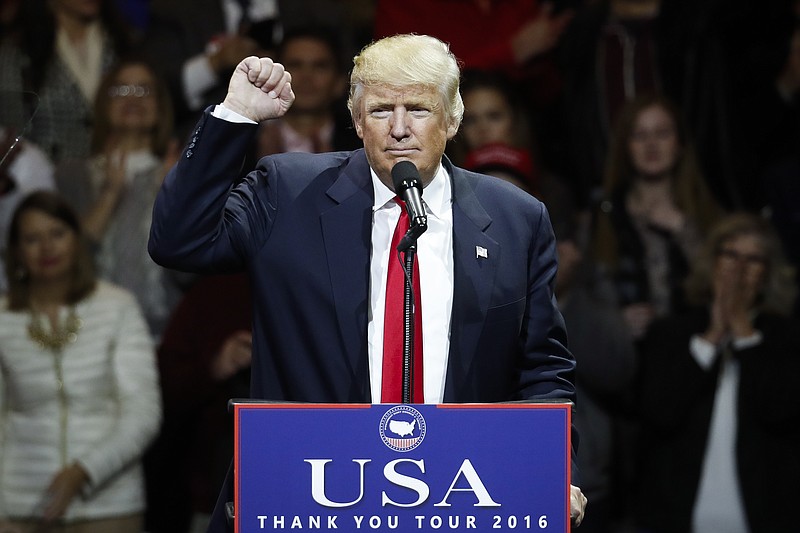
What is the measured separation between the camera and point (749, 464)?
4.70m

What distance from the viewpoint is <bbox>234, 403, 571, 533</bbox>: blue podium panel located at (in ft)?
7.53

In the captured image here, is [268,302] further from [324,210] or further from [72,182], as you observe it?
[72,182]

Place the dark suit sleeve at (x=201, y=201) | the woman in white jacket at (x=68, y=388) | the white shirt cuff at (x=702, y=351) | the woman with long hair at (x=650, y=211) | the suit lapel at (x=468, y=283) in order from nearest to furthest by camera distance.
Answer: the dark suit sleeve at (x=201, y=201) < the suit lapel at (x=468, y=283) < the woman in white jacket at (x=68, y=388) < the white shirt cuff at (x=702, y=351) < the woman with long hair at (x=650, y=211)

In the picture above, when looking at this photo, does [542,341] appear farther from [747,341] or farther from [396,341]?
[747,341]

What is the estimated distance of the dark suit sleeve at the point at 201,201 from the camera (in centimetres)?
253

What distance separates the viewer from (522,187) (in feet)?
Answer: 17.0

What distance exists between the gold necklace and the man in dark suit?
2.23 meters

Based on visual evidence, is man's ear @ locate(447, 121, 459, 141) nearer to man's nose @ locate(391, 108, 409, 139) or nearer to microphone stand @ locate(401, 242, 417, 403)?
man's nose @ locate(391, 108, 409, 139)

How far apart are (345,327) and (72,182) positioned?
3216 millimetres

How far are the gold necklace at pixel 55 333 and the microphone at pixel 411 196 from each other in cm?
258

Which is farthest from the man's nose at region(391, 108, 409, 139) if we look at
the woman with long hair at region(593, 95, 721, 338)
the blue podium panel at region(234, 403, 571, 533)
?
the woman with long hair at region(593, 95, 721, 338)

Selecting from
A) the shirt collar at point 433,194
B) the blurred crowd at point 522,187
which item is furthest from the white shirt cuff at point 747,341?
the shirt collar at point 433,194

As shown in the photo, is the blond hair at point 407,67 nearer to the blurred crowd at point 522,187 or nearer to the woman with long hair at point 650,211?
the blurred crowd at point 522,187

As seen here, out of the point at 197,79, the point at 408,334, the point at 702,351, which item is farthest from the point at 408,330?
the point at 197,79
